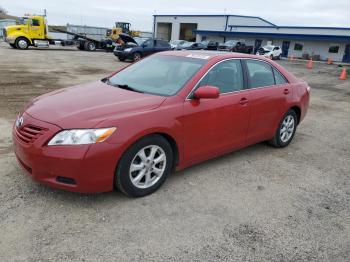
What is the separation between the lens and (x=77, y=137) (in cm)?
325

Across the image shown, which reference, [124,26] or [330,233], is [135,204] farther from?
[124,26]

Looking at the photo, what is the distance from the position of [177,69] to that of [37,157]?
206 centimetres

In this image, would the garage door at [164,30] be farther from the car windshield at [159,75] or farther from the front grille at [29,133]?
the front grille at [29,133]

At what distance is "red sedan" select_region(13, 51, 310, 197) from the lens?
3279mm

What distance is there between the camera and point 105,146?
3275 mm

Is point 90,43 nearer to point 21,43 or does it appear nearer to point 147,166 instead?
point 21,43

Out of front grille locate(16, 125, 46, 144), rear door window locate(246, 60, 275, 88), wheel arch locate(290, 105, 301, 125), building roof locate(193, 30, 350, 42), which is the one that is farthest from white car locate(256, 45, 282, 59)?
front grille locate(16, 125, 46, 144)

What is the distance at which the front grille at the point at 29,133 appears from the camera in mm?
3348

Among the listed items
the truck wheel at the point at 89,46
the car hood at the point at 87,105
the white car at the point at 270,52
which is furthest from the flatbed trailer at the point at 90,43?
the car hood at the point at 87,105

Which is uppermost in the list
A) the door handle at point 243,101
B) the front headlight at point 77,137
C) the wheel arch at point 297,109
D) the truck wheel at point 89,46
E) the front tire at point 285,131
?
the door handle at point 243,101

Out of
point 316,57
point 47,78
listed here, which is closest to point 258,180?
point 47,78

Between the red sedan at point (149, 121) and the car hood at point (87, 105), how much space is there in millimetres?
10

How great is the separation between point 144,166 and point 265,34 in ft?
148

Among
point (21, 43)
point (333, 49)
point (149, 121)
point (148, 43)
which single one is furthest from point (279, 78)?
point (333, 49)
